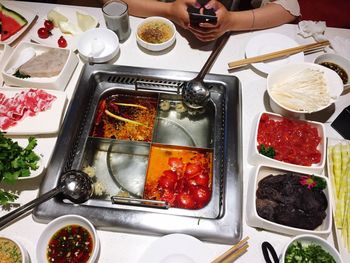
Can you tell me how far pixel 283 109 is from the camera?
2020 mm

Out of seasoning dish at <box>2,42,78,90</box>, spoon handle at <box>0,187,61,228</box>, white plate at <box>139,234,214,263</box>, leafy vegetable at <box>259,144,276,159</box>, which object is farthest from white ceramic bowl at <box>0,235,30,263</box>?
leafy vegetable at <box>259,144,276,159</box>

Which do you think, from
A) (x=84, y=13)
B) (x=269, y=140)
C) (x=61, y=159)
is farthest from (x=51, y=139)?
(x=269, y=140)

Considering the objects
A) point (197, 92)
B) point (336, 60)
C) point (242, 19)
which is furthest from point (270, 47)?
point (197, 92)

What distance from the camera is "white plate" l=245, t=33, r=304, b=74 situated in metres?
2.34

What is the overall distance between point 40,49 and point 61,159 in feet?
3.29

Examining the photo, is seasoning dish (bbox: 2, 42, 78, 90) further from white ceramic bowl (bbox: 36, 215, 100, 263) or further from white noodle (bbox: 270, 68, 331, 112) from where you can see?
white noodle (bbox: 270, 68, 331, 112)

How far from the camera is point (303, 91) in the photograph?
205 cm

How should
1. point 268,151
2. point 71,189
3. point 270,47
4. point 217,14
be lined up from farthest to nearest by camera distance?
point 270,47 → point 217,14 → point 268,151 → point 71,189

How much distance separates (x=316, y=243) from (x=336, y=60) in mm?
1432

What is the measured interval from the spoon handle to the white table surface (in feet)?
0.47

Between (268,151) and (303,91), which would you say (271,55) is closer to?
(303,91)

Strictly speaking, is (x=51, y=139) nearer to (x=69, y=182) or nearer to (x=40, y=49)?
(x=69, y=182)

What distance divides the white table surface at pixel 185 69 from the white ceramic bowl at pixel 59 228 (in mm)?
113

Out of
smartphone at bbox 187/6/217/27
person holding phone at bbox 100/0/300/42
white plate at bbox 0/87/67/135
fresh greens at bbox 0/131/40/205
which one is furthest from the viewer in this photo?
person holding phone at bbox 100/0/300/42
